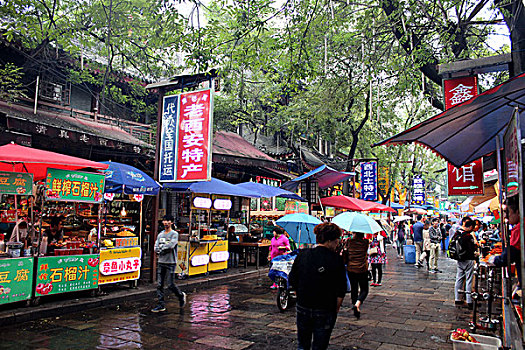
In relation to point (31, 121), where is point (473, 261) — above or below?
below

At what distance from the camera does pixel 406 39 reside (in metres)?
8.83

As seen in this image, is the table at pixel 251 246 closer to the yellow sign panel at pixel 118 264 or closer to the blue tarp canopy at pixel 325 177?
the blue tarp canopy at pixel 325 177

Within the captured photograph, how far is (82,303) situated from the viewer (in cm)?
756

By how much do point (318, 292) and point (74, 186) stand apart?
6196 mm

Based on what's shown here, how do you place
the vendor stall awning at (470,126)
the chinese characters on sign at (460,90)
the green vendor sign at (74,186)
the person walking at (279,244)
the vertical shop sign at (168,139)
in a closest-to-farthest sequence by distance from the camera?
the vendor stall awning at (470,126), the green vendor sign at (74,186), the chinese characters on sign at (460,90), the person walking at (279,244), the vertical shop sign at (168,139)

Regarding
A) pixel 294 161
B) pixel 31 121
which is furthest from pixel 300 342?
pixel 294 161

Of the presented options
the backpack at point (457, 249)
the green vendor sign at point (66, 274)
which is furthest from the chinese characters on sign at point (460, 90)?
the green vendor sign at point (66, 274)

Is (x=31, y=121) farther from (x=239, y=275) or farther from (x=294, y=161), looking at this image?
(x=294, y=161)

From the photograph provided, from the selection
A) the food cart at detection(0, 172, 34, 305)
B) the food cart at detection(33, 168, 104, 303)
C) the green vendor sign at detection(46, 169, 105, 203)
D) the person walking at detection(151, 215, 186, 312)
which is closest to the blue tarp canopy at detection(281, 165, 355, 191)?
the person walking at detection(151, 215, 186, 312)

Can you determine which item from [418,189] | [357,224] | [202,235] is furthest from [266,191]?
[418,189]

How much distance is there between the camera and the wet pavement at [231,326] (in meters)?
5.61

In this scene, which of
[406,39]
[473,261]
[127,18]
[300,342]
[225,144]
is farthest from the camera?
[225,144]

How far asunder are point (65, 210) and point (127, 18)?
6519 millimetres

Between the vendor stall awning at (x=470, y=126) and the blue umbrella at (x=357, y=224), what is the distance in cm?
213
